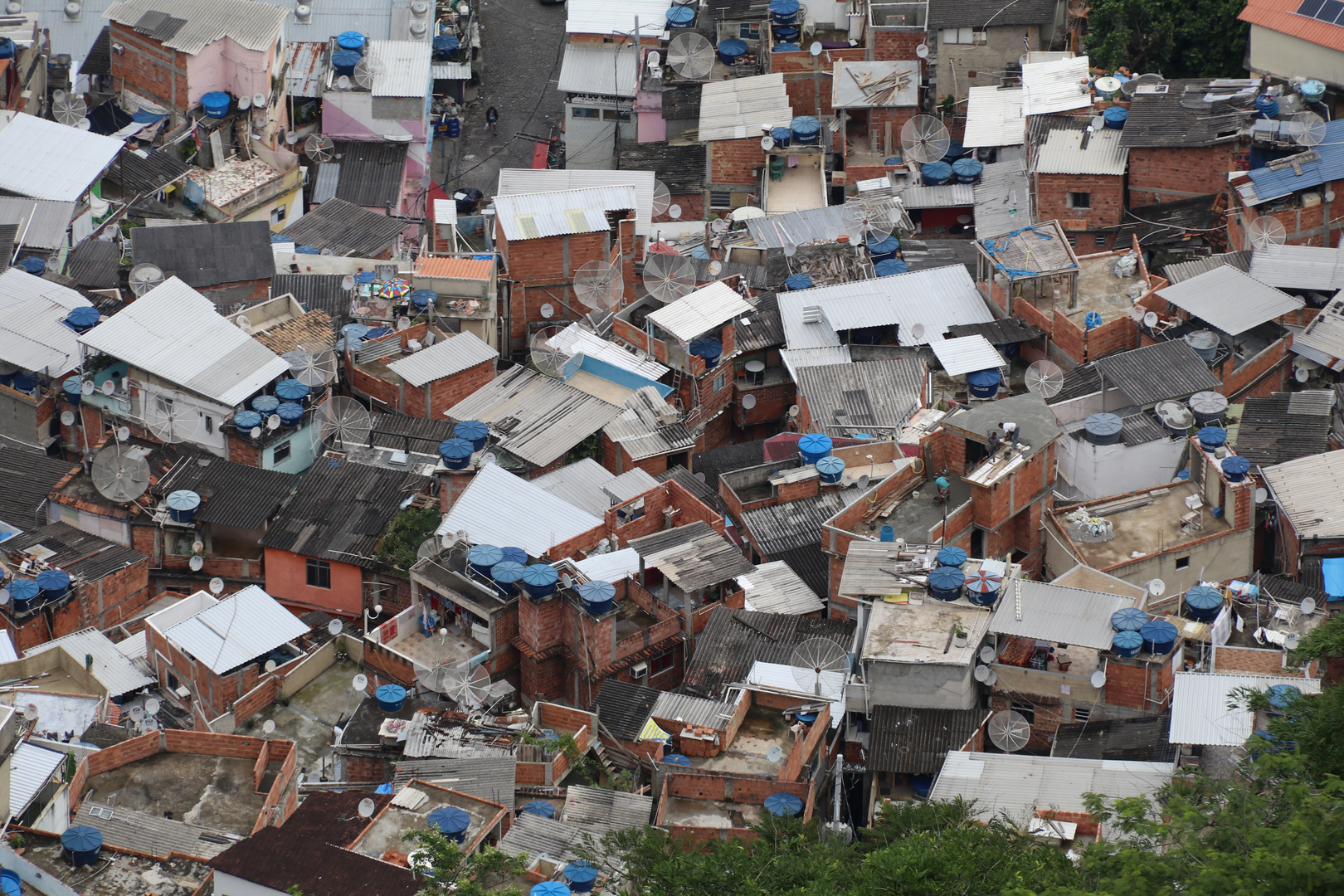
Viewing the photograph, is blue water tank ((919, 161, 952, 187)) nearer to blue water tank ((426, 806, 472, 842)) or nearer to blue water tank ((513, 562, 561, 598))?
blue water tank ((513, 562, 561, 598))

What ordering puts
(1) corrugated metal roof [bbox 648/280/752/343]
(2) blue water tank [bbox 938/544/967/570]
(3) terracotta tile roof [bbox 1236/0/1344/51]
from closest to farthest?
1. (2) blue water tank [bbox 938/544/967/570]
2. (1) corrugated metal roof [bbox 648/280/752/343]
3. (3) terracotta tile roof [bbox 1236/0/1344/51]

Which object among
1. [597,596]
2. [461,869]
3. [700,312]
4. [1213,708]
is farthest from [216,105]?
[1213,708]

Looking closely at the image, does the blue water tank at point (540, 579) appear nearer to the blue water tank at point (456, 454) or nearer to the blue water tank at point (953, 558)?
the blue water tank at point (456, 454)

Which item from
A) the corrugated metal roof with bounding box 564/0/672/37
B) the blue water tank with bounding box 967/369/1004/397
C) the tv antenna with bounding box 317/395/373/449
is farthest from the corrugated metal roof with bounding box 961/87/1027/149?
the tv antenna with bounding box 317/395/373/449

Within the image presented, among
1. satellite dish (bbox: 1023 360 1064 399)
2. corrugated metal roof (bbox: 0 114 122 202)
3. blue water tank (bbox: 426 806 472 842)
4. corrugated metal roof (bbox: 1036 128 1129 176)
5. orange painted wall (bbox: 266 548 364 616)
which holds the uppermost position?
corrugated metal roof (bbox: 1036 128 1129 176)

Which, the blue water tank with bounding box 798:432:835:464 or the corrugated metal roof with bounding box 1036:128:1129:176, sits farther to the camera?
the corrugated metal roof with bounding box 1036:128:1129:176

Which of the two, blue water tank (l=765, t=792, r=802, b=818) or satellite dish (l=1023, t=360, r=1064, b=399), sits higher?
satellite dish (l=1023, t=360, r=1064, b=399)

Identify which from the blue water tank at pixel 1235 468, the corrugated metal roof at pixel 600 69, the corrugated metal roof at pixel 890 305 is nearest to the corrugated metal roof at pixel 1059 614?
the blue water tank at pixel 1235 468

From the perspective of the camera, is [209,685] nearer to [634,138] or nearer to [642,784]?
[642,784]

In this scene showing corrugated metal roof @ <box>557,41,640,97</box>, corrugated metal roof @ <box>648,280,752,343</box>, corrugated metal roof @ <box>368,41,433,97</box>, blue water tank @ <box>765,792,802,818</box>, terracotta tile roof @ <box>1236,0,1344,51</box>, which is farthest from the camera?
corrugated metal roof @ <box>557,41,640,97</box>
